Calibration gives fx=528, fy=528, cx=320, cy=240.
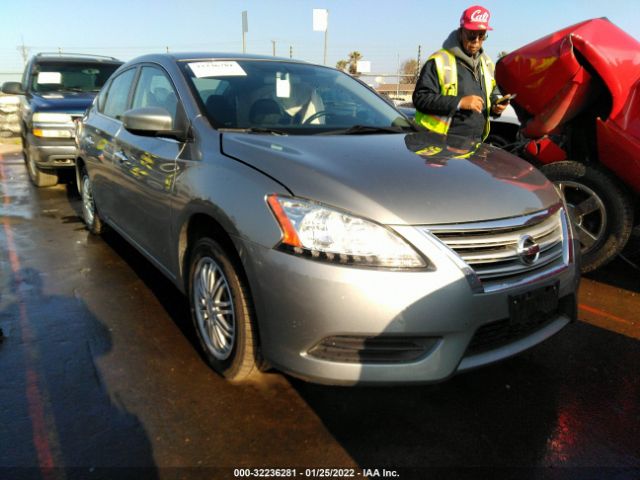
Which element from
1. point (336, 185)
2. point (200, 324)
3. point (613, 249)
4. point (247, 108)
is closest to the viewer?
point (336, 185)

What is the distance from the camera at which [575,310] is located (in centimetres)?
256

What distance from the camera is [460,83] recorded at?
425 cm

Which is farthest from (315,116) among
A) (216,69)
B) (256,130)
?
(216,69)

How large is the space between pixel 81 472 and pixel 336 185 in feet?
4.91

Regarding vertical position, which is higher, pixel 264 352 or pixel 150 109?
pixel 150 109

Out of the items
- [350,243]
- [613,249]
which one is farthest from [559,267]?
[613,249]

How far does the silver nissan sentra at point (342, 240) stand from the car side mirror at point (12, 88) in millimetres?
5984

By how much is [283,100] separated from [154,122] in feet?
2.69

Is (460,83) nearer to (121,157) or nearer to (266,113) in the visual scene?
(266,113)

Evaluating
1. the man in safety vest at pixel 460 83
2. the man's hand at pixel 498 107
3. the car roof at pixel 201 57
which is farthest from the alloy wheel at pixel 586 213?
the car roof at pixel 201 57

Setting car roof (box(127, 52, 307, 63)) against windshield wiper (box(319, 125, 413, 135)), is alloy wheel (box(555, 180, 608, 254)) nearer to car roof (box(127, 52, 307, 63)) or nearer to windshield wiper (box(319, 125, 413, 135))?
windshield wiper (box(319, 125, 413, 135))

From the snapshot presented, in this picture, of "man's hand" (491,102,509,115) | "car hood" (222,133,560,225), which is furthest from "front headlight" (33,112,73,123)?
"man's hand" (491,102,509,115)

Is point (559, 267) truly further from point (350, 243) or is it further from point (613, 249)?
point (613, 249)

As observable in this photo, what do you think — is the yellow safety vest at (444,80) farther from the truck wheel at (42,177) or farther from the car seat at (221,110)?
the truck wheel at (42,177)
